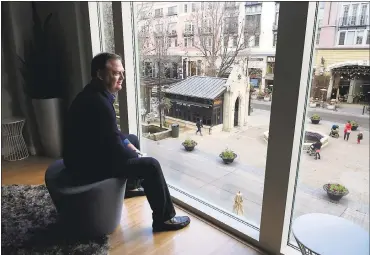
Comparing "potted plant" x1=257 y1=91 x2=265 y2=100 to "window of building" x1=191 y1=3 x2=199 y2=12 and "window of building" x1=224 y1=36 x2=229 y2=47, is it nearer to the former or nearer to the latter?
"window of building" x1=224 y1=36 x2=229 y2=47

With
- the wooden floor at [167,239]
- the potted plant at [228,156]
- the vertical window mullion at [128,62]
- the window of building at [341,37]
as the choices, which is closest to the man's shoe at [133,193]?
the wooden floor at [167,239]

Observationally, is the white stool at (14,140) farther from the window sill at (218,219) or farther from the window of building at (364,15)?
the window of building at (364,15)

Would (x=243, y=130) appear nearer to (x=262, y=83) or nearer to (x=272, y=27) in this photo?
(x=262, y=83)

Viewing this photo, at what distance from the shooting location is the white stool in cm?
339

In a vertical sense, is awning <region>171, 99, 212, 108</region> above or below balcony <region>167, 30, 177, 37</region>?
below

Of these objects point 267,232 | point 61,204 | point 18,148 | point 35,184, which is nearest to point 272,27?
point 267,232

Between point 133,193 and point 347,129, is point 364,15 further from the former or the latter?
point 133,193

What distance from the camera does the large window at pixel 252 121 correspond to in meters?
1.52

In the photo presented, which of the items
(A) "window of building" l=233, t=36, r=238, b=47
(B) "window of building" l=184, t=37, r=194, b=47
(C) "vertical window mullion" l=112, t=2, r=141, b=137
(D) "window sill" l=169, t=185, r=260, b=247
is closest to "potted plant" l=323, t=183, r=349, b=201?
(D) "window sill" l=169, t=185, r=260, b=247

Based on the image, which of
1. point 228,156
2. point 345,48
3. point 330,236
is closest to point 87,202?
point 228,156

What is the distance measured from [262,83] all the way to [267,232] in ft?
3.28

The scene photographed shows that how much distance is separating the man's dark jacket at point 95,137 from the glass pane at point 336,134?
1192 millimetres

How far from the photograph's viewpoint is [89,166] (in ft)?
6.23

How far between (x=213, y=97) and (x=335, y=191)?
1081mm
